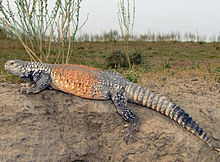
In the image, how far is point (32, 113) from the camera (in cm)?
429

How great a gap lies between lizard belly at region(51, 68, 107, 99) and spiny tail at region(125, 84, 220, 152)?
55cm

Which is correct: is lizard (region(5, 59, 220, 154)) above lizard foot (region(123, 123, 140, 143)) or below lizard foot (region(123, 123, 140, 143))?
above

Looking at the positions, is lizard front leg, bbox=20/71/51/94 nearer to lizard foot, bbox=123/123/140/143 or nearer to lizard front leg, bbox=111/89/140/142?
lizard front leg, bbox=111/89/140/142

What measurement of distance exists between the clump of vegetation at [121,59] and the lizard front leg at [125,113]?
8.76 m

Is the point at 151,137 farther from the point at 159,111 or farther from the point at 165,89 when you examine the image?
the point at 165,89

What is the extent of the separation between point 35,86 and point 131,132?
6.17ft

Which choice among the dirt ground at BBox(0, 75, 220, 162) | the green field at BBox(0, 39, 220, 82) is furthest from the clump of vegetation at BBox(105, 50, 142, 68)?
the dirt ground at BBox(0, 75, 220, 162)

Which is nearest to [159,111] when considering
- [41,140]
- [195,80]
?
[41,140]

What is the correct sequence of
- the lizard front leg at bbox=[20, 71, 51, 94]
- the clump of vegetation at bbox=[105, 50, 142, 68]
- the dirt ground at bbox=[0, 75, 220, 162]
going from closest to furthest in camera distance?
1. the dirt ground at bbox=[0, 75, 220, 162]
2. the lizard front leg at bbox=[20, 71, 51, 94]
3. the clump of vegetation at bbox=[105, 50, 142, 68]

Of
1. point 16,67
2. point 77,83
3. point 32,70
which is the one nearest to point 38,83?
point 32,70

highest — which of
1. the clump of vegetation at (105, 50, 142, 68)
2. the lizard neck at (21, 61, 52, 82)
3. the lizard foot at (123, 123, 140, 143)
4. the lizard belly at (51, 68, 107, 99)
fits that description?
the clump of vegetation at (105, 50, 142, 68)

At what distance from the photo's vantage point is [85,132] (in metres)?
4.59

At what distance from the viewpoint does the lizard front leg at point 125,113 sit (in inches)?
180

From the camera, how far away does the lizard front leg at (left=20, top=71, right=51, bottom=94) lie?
14.9ft
